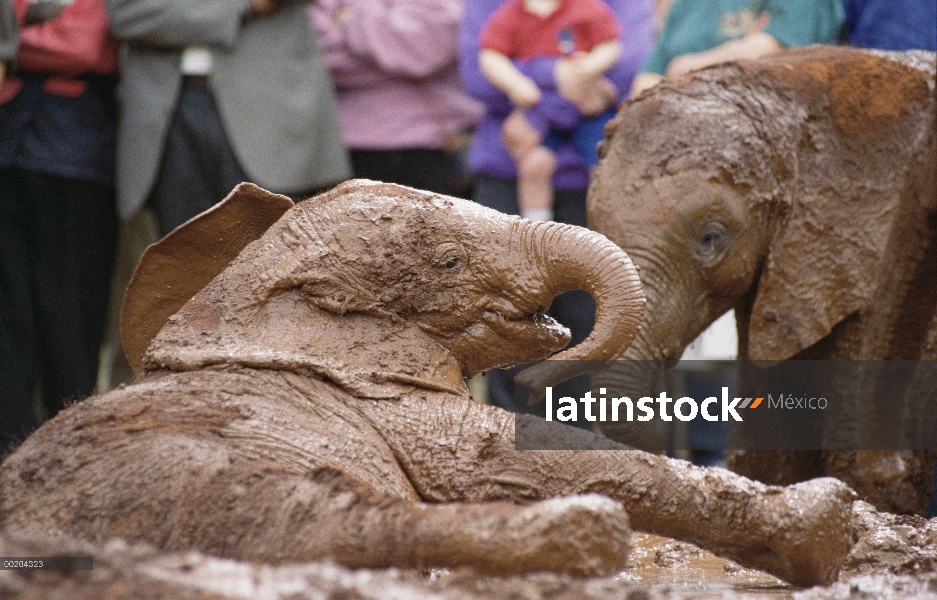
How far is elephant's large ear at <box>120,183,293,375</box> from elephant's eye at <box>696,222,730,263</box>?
4.38 ft

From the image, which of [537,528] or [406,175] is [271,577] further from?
[406,175]

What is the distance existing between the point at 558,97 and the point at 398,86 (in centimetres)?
62

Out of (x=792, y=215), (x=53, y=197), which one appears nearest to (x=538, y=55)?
(x=792, y=215)

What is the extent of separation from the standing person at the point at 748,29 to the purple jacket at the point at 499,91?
26 centimetres

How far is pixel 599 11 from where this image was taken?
176 inches

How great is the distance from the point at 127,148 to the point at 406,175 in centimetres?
96

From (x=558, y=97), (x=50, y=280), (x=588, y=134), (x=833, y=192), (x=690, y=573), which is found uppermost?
(x=558, y=97)

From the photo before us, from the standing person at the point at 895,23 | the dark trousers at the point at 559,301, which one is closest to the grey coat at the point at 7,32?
the dark trousers at the point at 559,301

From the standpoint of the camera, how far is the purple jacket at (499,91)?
4473 mm

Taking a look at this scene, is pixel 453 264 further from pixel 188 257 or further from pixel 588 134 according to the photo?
pixel 588 134

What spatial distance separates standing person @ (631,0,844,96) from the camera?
4.13 metres

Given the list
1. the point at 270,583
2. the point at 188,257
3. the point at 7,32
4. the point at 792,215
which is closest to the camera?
the point at 270,583

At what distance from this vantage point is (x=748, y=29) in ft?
13.7

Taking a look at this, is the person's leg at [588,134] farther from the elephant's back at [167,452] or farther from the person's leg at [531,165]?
the elephant's back at [167,452]
